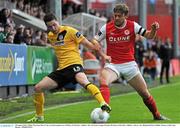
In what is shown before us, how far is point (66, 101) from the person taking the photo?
64.8 ft

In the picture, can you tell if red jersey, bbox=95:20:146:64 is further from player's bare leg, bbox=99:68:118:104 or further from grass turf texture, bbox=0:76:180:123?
grass turf texture, bbox=0:76:180:123

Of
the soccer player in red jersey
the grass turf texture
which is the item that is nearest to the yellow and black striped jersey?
the soccer player in red jersey

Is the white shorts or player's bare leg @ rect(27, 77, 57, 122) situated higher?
the white shorts

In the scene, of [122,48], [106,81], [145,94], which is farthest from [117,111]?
[106,81]

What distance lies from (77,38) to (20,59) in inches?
333

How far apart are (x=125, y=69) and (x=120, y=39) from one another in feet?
1.86

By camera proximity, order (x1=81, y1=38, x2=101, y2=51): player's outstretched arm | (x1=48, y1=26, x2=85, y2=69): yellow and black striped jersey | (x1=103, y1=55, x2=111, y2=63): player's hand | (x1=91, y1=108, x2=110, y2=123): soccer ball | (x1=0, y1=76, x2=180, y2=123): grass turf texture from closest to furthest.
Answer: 1. (x1=91, y1=108, x2=110, y2=123): soccer ball
2. (x1=103, y1=55, x2=111, y2=63): player's hand
3. (x1=81, y1=38, x2=101, y2=51): player's outstretched arm
4. (x1=48, y1=26, x2=85, y2=69): yellow and black striped jersey
5. (x1=0, y1=76, x2=180, y2=123): grass turf texture

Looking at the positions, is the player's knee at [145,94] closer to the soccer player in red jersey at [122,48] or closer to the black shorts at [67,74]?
the soccer player in red jersey at [122,48]

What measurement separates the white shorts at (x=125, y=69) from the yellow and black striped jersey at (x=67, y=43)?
2.25 ft

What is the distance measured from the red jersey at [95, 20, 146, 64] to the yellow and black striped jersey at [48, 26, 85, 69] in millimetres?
428

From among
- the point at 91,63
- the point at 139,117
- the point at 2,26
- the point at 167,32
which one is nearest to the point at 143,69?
the point at 91,63

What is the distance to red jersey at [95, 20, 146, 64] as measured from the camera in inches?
503

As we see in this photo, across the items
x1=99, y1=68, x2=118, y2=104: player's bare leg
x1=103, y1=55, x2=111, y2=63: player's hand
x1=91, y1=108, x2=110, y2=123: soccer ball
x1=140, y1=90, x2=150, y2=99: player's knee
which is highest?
x1=103, y1=55, x2=111, y2=63: player's hand

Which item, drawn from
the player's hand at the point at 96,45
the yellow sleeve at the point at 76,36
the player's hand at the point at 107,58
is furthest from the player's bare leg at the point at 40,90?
the player's hand at the point at 107,58
